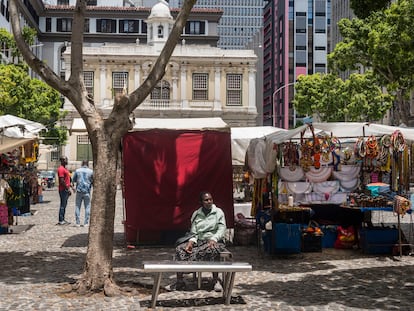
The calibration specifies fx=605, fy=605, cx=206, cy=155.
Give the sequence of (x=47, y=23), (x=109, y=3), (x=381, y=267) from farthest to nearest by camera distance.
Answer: (x=109, y=3) → (x=47, y=23) → (x=381, y=267)

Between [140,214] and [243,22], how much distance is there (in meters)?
163

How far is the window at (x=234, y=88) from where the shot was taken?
58.8 metres

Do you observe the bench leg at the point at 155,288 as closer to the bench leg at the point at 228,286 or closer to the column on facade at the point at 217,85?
the bench leg at the point at 228,286

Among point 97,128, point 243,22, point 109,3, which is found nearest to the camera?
point 97,128

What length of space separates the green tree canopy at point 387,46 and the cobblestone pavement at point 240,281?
620 cm

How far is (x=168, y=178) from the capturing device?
12.9 m

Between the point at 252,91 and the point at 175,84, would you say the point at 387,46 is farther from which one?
the point at 175,84

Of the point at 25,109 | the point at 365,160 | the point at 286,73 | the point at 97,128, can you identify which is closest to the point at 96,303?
the point at 97,128

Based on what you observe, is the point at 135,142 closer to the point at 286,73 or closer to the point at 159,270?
the point at 159,270

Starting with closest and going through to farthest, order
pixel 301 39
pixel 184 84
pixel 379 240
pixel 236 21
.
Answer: pixel 379 240 → pixel 184 84 → pixel 301 39 → pixel 236 21

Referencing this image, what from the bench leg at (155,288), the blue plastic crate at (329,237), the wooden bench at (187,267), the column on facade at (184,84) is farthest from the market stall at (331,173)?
the column on facade at (184,84)

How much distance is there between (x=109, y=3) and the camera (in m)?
79.6

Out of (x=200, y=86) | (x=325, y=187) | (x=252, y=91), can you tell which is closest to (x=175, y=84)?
(x=200, y=86)

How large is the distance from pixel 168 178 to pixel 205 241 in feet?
14.3
